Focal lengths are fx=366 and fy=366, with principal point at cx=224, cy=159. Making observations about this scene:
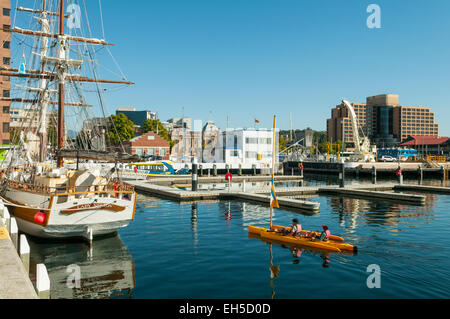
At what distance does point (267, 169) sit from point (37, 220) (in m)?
66.0

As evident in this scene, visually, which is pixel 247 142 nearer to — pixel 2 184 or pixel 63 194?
pixel 2 184

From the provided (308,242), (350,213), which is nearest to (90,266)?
(308,242)

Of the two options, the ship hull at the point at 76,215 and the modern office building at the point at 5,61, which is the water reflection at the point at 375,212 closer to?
the ship hull at the point at 76,215

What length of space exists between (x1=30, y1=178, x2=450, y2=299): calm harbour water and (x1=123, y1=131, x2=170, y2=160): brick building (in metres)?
67.1

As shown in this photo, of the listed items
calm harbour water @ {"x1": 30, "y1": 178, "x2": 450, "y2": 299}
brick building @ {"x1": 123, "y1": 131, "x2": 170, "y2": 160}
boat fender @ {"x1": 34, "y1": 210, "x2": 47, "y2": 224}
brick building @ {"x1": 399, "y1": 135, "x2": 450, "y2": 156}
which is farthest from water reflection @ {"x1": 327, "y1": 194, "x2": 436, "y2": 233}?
brick building @ {"x1": 399, "y1": 135, "x2": 450, "y2": 156}

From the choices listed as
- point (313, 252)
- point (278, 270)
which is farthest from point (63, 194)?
point (313, 252)

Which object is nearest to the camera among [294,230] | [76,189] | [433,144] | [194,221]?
[294,230]

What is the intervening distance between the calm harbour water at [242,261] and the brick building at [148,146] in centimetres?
6710

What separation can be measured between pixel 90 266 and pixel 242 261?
291 inches

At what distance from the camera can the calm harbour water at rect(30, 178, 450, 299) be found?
1438cm

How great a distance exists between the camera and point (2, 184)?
96.4 feet

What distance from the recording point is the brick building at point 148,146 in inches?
3706

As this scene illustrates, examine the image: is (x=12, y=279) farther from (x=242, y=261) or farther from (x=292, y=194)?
(x=292, y=194)

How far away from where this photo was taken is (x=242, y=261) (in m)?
18.2
